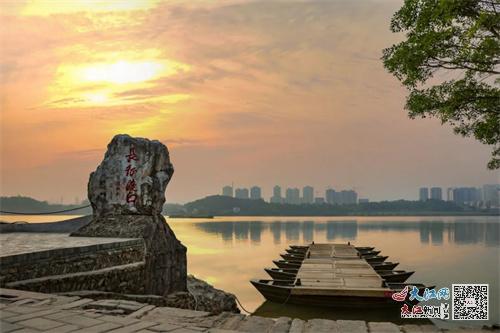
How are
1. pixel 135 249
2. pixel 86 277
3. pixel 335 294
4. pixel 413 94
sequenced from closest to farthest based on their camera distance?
pixel 86 277 → pixel 413 94 → pixel 135 249 → pixel 335 294

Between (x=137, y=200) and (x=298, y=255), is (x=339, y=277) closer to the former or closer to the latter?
(x=137, y=200)

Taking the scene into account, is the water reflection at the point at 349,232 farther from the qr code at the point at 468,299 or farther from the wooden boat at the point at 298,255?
the qr code at the point at 468,299

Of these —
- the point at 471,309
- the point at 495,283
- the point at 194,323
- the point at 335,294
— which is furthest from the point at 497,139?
the point at 495,283

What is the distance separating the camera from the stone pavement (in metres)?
4.50

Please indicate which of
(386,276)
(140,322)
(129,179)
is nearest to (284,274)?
(386,276)

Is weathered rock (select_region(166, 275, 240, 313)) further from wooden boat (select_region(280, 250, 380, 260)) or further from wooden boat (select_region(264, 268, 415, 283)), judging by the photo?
wooden boat (select_region(280, 250, 380, 260))

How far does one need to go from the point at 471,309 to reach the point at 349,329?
10.1 ft

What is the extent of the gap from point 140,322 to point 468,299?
4.65 m

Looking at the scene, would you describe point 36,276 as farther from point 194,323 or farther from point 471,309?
point 471,309

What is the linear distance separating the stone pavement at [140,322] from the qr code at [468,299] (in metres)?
1.53

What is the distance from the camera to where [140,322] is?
4.75m

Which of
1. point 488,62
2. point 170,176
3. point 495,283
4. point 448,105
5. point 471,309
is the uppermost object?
point 488,62

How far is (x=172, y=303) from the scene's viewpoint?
11000 mm

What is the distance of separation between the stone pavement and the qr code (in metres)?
1.53
